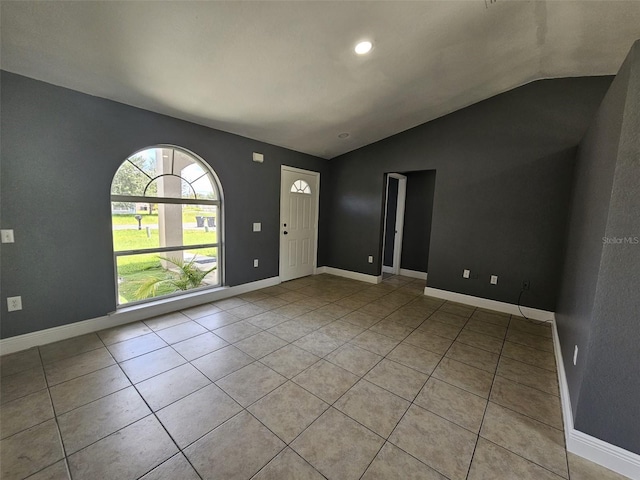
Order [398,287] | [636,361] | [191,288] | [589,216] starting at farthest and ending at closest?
[398,287] → [191,288] → [589,216] → [636,361]

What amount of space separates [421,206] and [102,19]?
497 cm

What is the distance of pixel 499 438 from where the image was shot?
1587mm

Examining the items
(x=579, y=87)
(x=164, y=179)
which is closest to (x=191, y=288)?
(x=164, y=179)

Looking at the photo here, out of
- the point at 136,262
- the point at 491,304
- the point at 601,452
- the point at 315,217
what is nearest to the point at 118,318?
the point at 136,262

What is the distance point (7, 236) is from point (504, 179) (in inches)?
212

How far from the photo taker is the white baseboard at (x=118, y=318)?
234 centimetres

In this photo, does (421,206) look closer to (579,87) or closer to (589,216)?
(579,87)

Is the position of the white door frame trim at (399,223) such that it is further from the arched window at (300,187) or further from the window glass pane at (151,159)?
the window glass pane at (151,159)

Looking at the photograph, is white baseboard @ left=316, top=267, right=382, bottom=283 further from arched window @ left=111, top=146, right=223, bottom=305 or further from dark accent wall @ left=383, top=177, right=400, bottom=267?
arched window @ left=111, top=146, right=223, bottom=305

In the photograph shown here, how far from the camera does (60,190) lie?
243 centimetres

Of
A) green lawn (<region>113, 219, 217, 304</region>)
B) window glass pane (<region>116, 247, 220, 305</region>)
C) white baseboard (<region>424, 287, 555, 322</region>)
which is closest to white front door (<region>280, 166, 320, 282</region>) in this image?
window glass pane (<region>116, 247, 220, 305</region>)

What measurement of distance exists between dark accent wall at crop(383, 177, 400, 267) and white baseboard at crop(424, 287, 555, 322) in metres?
Answer: 1.56

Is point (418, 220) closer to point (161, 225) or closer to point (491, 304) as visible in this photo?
point (491, 304)
